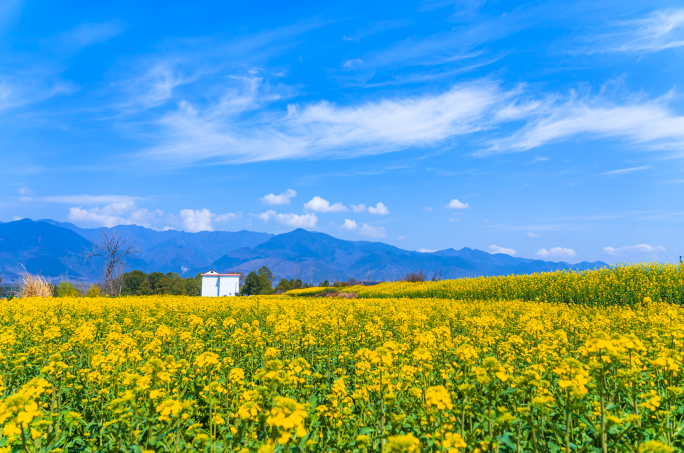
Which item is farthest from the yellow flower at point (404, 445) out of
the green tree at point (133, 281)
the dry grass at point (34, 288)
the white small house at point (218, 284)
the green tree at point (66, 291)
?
the white small house at point (218, 284)

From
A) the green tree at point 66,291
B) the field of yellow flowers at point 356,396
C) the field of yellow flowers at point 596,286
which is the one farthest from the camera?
the green tree at point 66,291

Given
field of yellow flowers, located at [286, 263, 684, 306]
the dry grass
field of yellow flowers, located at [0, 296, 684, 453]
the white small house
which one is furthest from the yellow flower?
the white small house

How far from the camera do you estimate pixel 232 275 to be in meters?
90.9

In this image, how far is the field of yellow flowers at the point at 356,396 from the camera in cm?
332

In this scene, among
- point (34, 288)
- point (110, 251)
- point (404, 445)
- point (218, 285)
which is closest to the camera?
point (404, 445)

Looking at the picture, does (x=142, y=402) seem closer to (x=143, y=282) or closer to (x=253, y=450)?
(x=253, y=450)

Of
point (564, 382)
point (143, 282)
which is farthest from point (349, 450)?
point (143, 282)

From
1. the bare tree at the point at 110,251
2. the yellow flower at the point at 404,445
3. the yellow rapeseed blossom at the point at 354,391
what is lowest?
the yellow rapeseed blossom at the point at 354,391

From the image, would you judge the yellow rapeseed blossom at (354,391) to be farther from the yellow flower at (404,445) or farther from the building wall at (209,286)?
the building wall at (209,286)

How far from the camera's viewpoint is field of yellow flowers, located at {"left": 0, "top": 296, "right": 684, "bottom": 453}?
332 centimetres

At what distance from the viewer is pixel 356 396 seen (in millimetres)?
4289

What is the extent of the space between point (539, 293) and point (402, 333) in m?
Result: 16.1

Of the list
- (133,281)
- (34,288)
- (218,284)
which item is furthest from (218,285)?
(34,288)

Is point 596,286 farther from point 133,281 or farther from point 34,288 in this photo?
point 133,281
